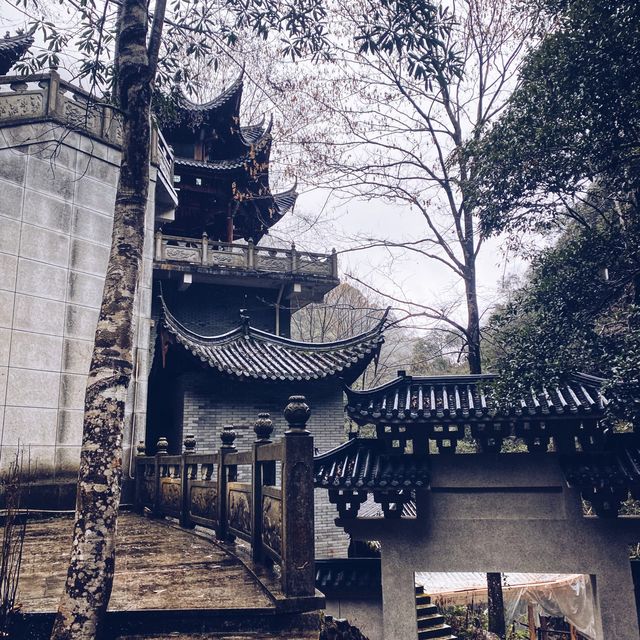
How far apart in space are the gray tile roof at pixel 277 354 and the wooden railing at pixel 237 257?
12.9ft

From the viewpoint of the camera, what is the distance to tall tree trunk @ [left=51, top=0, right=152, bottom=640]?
3482 millimetres

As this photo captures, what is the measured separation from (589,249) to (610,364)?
65.2 inches

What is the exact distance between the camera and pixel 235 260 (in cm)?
1769

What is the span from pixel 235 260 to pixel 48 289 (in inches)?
331

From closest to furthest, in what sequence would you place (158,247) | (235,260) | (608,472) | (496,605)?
1. (608,472)
2. (496,605)
3. (158,247)
4. (235,260)

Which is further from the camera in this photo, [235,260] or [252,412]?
[235,260]

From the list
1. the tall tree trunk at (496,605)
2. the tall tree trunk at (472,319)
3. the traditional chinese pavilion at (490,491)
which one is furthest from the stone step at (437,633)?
the tall tree trunk at (472,319)

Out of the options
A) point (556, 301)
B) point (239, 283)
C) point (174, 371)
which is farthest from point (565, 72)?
point (239, 283)

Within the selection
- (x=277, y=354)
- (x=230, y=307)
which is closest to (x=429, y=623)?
(x=277, y=354)

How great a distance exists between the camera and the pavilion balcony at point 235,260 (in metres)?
16.8

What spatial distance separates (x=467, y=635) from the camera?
1194 cm

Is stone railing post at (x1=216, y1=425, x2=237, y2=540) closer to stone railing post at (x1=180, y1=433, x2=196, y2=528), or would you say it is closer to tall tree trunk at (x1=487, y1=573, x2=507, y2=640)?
stone railing post at (x1=180, y1=433, x2=196, y2=528)

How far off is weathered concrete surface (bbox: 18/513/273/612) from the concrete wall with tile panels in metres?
2.43

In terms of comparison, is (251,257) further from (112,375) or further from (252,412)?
(112,375)
